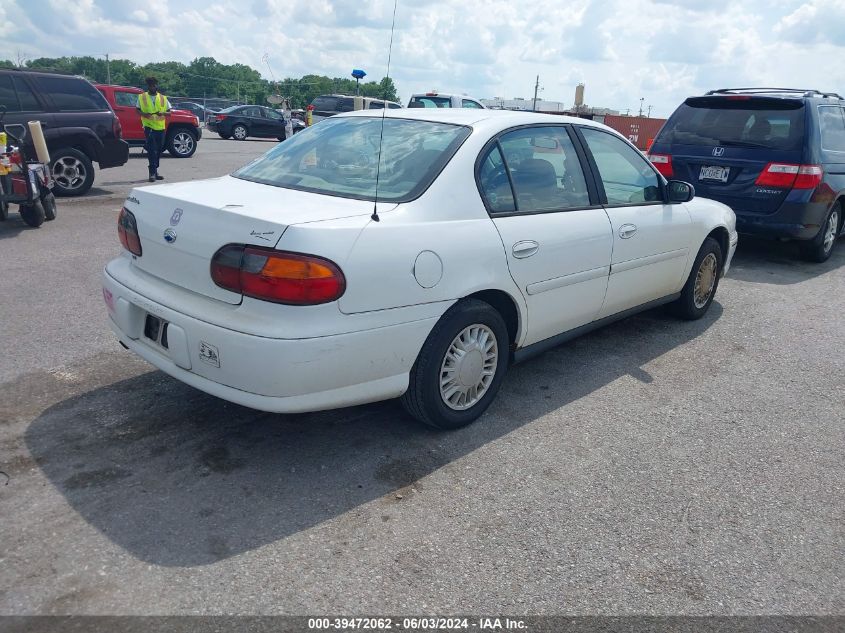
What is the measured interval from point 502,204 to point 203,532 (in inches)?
84.9

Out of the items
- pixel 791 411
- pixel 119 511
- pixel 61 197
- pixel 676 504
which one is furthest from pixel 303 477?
pixel 61 197

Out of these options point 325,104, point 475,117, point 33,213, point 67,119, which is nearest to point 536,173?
point 475,117

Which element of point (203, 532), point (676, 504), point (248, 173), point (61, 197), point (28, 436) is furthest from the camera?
point (61, 197)

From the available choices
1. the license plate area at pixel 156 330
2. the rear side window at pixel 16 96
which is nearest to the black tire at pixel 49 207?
the rear side window at pixel 16 96

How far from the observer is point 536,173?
3975 mm

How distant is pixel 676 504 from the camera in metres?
3.15

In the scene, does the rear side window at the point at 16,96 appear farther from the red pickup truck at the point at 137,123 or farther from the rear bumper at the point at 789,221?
the rear bumper at the point at 789,221

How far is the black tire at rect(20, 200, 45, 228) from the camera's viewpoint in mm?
8000

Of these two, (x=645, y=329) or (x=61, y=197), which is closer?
(x=645, y=329)

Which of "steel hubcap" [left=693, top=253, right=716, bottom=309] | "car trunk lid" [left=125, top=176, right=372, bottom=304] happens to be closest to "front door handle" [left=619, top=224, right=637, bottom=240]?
"steel hubcap" [left=693, top=253, right=716, bottom=309]

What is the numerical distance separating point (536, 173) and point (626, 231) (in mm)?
850

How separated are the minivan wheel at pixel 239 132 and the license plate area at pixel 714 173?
2182 cm

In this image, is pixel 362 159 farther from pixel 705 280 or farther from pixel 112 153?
pixel 112 153

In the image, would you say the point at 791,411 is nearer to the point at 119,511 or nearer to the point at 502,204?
the point at 502,204
